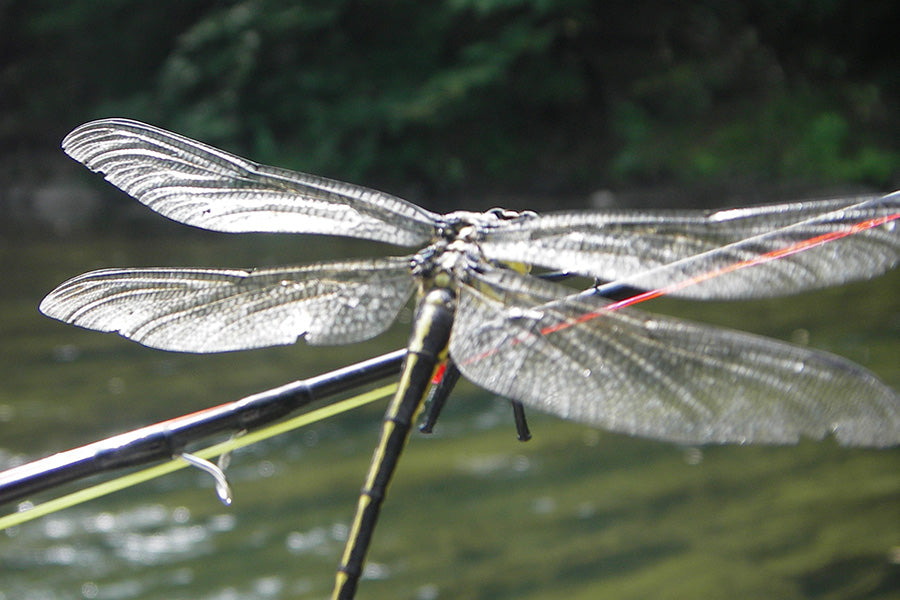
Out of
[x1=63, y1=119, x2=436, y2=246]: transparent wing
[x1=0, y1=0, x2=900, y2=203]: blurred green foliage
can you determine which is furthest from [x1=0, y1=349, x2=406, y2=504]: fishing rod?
[x1=0, y1=0, x2=900, y2=203]: blurred green foliage

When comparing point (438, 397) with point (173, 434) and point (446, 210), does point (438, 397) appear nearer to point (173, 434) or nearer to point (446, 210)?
point (173, 434)

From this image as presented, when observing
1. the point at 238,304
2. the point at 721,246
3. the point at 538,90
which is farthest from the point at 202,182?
the point at 538,90

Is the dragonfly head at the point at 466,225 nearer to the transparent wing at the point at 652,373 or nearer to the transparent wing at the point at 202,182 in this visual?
the transparent wing at the point at 652,373

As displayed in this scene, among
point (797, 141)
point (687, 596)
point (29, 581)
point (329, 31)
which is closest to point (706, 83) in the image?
point (797, 141)

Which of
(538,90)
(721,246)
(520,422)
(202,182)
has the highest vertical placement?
(538,90)

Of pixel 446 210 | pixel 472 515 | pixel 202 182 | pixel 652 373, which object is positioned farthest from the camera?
pixel 446 210

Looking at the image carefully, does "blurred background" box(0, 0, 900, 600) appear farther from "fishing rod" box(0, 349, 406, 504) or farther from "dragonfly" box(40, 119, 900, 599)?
"fishing rod" box(0, 349, 406, 504)
